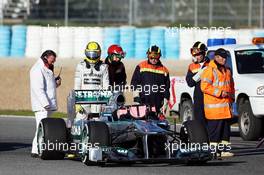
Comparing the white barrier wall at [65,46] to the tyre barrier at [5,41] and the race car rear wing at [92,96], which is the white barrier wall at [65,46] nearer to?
the tyre barrier at [5,41]

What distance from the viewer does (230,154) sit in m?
16.6

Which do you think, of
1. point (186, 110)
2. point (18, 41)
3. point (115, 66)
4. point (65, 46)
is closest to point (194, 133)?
point (115, 66)

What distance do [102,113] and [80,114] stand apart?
0.96m

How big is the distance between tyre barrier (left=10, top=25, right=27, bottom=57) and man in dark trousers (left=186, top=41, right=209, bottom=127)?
68.7 feet

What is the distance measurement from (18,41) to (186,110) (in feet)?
56.0

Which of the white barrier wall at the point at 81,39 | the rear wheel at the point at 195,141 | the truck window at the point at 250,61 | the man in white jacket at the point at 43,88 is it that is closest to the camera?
the rear wheel at the point at 195,141

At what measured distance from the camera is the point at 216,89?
1633 cm

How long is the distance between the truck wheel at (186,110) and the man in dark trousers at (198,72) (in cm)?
429

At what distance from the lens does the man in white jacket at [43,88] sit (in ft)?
52.8

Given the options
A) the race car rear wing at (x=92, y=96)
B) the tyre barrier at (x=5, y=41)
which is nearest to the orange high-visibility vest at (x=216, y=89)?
the race car rear wing at (x=92, y=96)

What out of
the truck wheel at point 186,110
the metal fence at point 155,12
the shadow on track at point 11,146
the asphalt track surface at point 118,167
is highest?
the metal fence at point 155,12

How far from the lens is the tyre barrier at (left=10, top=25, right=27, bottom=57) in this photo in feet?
123

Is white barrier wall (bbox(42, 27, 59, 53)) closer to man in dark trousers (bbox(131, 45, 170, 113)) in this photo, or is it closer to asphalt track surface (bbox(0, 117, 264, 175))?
asphalt track surface (bbox(0, 117, 264, 175))

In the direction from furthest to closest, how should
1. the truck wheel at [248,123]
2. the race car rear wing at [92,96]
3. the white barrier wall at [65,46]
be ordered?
the white barrier wall at [65,46] < the truck wheel at [248,123] < the race car rear wing at [92,96]
